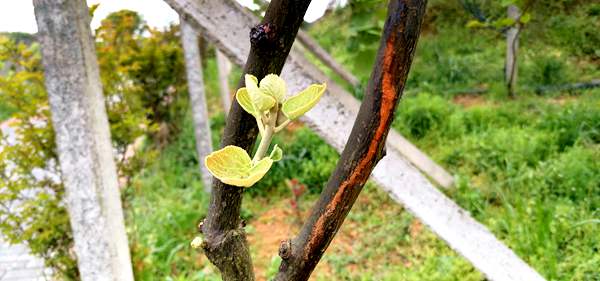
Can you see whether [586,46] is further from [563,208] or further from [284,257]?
[284,257]

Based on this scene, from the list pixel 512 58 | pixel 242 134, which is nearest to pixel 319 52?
pixel 512 58

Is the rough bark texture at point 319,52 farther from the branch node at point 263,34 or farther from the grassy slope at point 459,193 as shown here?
the branch node at point 263,34

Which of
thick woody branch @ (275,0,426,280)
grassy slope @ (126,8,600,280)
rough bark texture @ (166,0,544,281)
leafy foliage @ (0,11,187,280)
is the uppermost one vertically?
thick woody branch @ (275,0,426,280)

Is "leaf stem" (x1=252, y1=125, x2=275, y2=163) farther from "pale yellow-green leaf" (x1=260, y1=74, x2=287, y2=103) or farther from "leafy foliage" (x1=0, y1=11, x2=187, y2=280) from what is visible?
"leafy foliage" (x1=0, y1=11, x2=187, y2=280)

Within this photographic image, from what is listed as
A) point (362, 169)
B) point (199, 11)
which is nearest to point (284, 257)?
point (362, 169)

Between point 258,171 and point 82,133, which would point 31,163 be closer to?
point 82,133

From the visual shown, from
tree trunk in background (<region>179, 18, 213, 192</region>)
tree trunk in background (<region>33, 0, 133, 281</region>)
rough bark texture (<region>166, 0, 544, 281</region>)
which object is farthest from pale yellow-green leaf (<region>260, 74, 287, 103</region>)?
tree trunk in background (<region>179, 18, 213, 192</region>)
